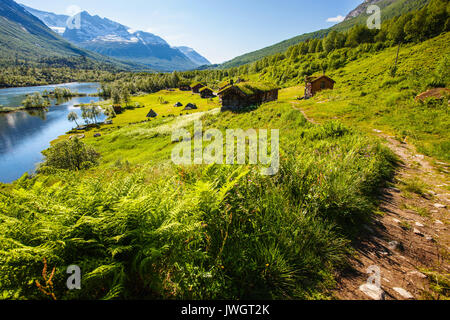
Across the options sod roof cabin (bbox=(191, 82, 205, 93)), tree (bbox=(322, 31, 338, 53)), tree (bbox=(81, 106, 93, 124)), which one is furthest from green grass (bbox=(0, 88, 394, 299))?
tree (bbox=(322, 31, 338, 53))

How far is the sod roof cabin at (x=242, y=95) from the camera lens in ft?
119

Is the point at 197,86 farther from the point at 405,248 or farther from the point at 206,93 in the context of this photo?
→ the point at 405,248

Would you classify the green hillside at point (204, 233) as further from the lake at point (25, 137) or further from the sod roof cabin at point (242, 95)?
the lake at point (25, 137)

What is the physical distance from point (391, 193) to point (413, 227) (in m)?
1.42

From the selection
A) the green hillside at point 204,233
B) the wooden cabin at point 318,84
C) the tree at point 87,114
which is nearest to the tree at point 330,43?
the wooden cabin at point 318,84

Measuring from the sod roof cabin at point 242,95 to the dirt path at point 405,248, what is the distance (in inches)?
1322

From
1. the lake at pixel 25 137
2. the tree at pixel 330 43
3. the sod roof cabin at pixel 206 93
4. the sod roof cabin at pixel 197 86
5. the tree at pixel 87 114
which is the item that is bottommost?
the lake at pixel 25 137

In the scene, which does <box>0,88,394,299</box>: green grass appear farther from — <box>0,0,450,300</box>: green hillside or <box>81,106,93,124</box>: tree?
<box>81,106,93,124</box>: tree

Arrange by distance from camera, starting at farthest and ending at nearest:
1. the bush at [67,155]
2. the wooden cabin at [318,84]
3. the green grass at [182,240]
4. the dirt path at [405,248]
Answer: the wooden cabin at [318,84] → the bush at [67,155] → the dirt path at [405,248] → the green grass at [182,240]

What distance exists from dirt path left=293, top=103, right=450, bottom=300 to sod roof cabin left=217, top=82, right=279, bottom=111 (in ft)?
110

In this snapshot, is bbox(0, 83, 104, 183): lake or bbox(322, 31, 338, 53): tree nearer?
bbox(0, 83, 104, 183): lake

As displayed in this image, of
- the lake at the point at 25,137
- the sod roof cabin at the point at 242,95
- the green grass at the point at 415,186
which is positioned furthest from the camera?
the lake at the point at 25,137

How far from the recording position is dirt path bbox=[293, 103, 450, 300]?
254 centimetres

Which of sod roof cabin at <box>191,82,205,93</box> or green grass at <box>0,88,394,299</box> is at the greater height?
sod roof cabin at <box>191,82,205,93</box>
